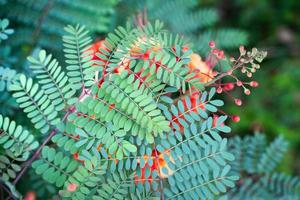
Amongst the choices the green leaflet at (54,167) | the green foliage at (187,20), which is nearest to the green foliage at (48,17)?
the green foliage at (187,20)

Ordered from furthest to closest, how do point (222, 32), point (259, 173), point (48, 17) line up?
point (222, 32), point (48, 17), point (259, 173)

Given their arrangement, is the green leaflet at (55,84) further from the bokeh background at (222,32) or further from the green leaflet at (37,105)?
the bokeh background at (222,32)

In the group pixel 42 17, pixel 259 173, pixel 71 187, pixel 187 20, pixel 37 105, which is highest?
pixel 187 20

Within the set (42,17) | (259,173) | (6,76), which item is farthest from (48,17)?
(259,173)

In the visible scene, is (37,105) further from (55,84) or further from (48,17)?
(48,17)

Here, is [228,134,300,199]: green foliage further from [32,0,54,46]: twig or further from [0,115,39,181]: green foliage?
[32,0,54,46]: twig

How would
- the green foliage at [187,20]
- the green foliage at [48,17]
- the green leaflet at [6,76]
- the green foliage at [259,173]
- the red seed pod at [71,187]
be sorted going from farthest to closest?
1. the green foliage at [187,20]
2. the green foliage at [48,17]
3. the green foliage at [259,173]
4. the green leaflet at [6,76]
5. the red seed pod at [71,187]

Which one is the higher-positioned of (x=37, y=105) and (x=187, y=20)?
(x=187, y=20)

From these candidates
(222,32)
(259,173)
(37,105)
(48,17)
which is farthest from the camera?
(222,32)
